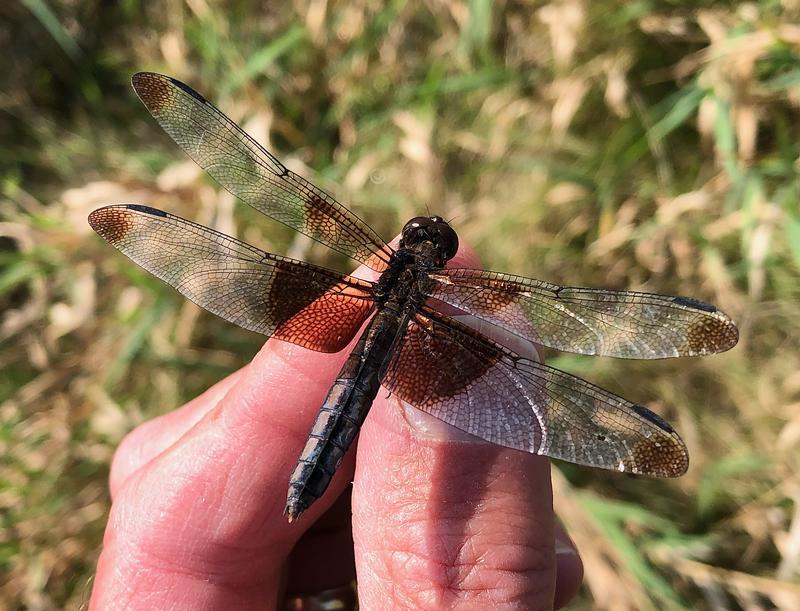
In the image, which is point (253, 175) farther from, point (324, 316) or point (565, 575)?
point (565, 575)

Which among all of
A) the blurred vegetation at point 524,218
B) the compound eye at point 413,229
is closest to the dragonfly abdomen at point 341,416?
the compound eye at point 413,229

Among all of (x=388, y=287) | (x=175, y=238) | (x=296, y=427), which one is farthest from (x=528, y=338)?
(x=175, y=238)

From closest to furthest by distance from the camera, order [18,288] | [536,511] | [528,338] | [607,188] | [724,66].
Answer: [536,511]
[528,338]
[724,66]
[607,188]
[18,288]

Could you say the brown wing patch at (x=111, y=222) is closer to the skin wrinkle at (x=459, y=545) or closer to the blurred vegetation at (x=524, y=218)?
the blurred vegetation at (x=524, y=218)

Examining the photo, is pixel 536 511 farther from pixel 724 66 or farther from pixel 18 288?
pixel 18 288

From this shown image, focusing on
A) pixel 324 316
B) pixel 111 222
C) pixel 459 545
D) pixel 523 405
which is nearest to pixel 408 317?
pixel 324 316

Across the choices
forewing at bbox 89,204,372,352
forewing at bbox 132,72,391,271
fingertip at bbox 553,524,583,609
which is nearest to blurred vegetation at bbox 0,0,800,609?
fingertip at bbox 553,524,583,609
